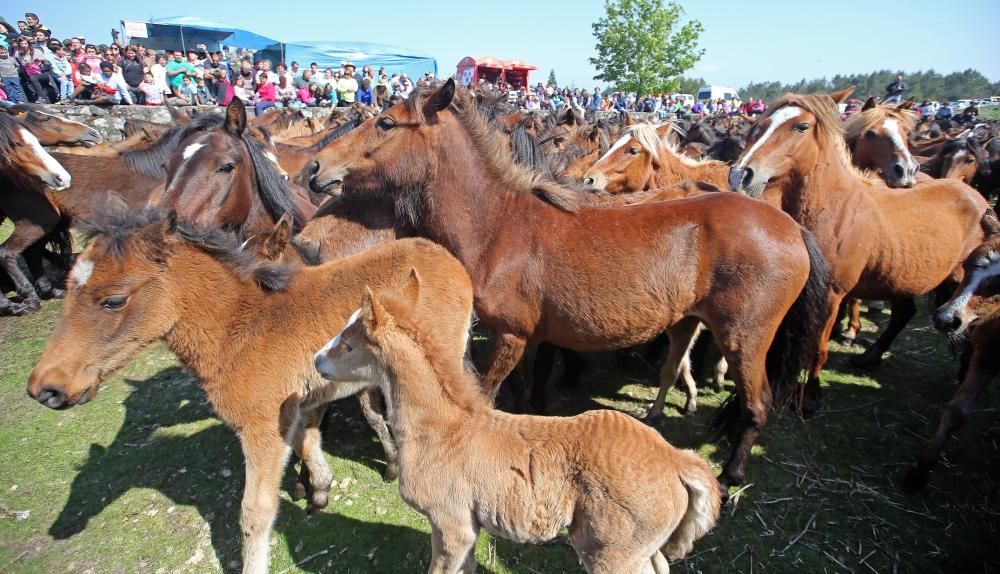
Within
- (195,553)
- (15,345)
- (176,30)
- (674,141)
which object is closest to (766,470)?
(195,553)

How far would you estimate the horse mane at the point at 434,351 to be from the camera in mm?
2434

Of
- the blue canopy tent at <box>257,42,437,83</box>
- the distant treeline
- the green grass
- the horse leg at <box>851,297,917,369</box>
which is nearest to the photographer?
the green grass

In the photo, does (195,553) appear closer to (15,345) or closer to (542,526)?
(542,526)

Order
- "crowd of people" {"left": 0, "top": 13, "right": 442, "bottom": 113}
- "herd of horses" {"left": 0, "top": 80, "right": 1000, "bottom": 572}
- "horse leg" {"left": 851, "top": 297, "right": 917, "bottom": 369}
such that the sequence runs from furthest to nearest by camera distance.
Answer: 1. "crowd of people" {"left": 0, "top": 13, "right": 442, "bottom": 113}
2. "horse leg" {"left": 851, "top": 297, "right": 917, "bottom": 369}
3. "herd of horses" {"left": 0, "top": 80, "right": 1000, "bottom": 572}

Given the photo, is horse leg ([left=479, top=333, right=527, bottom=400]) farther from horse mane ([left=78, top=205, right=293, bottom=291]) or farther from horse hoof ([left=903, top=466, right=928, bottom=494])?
horse hoof ([left=903, top=466, right=928, bottom=494])

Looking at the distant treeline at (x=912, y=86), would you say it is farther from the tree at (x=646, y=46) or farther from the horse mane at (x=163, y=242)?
the horse mane at (x=163, y=242)

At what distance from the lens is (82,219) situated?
2.70 meters

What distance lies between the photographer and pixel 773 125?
4090mm

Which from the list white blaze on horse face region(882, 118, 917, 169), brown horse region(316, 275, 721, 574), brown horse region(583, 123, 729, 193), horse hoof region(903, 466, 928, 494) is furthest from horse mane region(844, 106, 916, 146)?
brown horse region(316, 275, 721, 574)

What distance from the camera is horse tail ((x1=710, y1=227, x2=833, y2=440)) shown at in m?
3.60

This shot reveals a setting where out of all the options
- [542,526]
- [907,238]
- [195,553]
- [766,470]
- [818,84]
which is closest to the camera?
[542,526]

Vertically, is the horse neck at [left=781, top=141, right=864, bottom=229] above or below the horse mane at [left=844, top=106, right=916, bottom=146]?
below

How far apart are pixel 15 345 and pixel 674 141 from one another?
415 inches

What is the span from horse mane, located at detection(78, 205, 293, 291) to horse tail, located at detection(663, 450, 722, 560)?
2.56 meters
